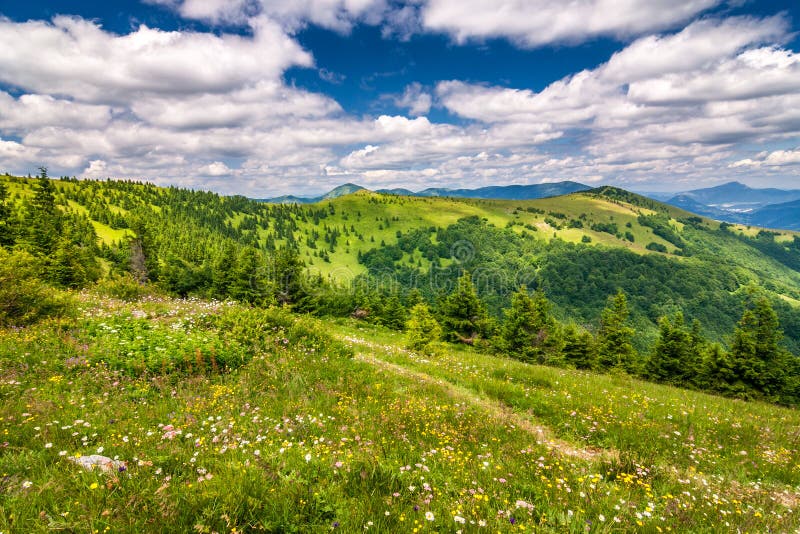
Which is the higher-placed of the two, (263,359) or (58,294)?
(58,294)

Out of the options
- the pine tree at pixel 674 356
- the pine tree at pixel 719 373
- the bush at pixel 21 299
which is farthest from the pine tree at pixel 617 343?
the bush at pixel 21 299

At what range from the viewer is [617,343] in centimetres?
4256

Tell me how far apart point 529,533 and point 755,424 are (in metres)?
11.0

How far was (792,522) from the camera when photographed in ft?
16.3

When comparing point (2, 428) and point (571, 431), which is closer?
point (2, 428)

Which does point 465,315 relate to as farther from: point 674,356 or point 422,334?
point 674,356

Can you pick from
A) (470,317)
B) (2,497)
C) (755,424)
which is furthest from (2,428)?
(470,317)

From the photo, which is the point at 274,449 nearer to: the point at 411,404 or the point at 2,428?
the point at 411,404

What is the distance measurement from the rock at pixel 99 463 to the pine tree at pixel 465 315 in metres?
37.8

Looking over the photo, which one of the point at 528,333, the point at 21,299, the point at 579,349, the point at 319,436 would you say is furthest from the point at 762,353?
the point at 21,299

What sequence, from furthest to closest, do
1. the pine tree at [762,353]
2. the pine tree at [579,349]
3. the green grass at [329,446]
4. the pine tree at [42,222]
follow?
the pine tree at [42,222], the pine tree at [579,349], the pine tree at [762,353], the green grass at [329,446]

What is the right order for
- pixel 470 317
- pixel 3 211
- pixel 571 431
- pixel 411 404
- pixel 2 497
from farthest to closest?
1. pixel 3 211
2. pixel 470 317
3. pixel 571 431
4. pixel 411 404
5. pixel 2 497

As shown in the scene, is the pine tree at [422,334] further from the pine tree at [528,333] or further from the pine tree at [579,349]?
the pine tree at [579,349]

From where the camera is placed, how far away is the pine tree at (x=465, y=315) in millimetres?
41125
